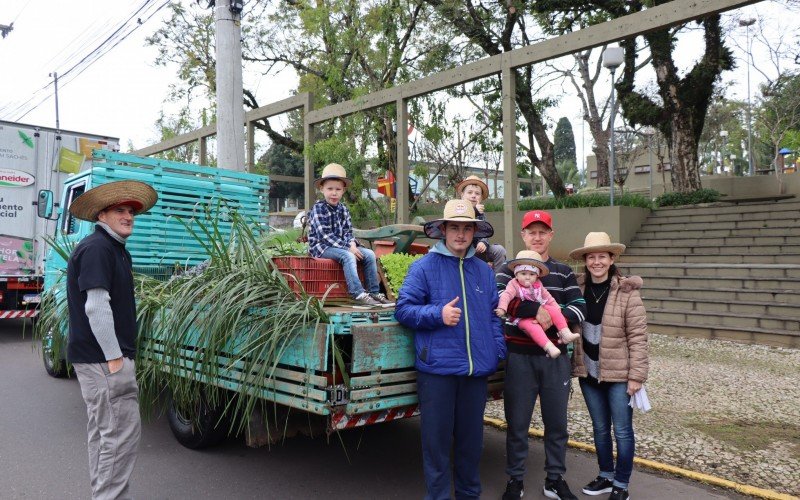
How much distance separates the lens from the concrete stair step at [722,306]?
8953 millimetres

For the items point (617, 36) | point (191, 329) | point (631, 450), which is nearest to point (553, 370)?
point (631, 450)

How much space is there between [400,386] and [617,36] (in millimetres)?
7033

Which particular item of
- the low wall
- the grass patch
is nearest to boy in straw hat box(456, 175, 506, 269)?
the grass patch

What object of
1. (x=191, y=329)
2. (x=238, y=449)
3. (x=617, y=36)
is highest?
(x=617, y=36)

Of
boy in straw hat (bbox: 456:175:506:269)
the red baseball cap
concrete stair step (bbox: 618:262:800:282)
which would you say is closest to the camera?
the red baseball cap

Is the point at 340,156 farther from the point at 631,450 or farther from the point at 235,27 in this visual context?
the point at 631,450

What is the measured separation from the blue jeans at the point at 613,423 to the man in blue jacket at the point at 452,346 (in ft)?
2.56

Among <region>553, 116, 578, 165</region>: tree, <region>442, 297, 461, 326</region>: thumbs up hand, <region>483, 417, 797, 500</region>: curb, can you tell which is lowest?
<region>483, 417, 797, 500</region>: curb

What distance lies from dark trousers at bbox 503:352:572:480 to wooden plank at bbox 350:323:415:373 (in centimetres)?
71

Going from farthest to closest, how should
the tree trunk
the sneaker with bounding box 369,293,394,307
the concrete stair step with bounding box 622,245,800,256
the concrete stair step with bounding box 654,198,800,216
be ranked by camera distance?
1. the tree trunk
2. the concrete stair step with bounding box 654,198,800,216
3. the concrete stair step with bounding box 622,245,800,256
4. the sneaker with bounding box 369,293,394,307

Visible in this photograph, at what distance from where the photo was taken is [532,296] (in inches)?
154

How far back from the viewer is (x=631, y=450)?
3979mm

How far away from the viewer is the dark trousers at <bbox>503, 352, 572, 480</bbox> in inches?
A: 157

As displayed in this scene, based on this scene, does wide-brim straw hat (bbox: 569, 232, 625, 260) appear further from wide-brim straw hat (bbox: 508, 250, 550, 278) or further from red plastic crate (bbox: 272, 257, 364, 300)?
red plastic crate (bbox: 272, 257, 364, 300)
